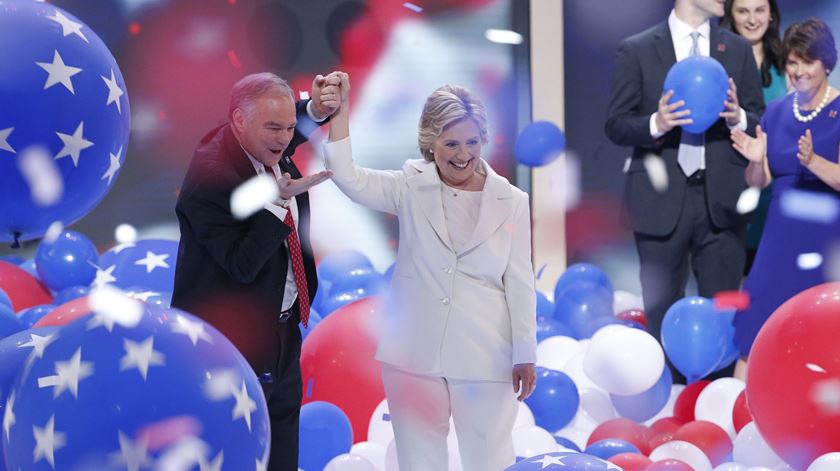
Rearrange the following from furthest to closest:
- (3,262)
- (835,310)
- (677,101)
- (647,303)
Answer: (3,262)
(647,303)
(677,101)
(835,310)

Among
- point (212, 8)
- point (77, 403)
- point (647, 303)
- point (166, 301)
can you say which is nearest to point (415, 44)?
point (212, 8)

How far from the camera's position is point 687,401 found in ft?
14.7

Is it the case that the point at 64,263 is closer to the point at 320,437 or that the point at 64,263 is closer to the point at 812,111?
the point at 320,437

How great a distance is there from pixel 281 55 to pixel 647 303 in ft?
9.82

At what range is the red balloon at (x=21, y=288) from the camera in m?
5.21

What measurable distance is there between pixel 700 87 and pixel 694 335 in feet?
3.18

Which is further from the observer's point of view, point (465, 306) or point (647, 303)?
point (647, 303)

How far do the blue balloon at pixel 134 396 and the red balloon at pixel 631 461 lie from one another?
1.42 metres

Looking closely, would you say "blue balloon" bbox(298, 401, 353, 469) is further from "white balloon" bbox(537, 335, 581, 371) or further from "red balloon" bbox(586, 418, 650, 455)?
"white balloon" bbox(537, 335, 581, 371)

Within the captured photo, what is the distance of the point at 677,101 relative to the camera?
4570 millimetres

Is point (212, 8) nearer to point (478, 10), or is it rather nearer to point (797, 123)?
point (478, 10)

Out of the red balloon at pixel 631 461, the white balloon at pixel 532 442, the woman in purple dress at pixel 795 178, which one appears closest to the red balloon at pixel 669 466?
the red balloon at pixel 631 461

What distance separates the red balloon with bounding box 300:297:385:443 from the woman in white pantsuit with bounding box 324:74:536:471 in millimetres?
962

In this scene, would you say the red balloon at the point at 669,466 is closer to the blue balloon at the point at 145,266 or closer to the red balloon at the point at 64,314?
the red balloon at the point at 64,314
